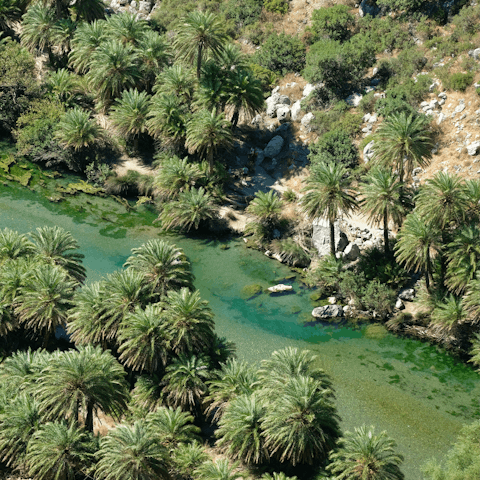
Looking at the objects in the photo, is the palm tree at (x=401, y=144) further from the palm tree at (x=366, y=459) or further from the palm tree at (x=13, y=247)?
the palm tree at (x=13, y=247)

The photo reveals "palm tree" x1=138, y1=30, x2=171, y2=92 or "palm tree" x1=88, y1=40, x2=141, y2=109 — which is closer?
"palm tree" x1=88, y1=40, x2=141, y2=109

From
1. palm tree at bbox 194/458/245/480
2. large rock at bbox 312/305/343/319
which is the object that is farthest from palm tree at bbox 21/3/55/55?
palm tree at bbox 194/458/245/480

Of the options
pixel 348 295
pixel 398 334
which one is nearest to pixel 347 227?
pixel 348 295

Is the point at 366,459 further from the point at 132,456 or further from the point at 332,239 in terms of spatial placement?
the point at 332,239

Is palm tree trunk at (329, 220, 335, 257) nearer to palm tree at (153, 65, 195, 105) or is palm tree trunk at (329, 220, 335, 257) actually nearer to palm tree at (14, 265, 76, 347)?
palm tree at (153, 65, 195, 105)

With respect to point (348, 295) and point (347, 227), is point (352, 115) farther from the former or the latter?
point (348, 295)

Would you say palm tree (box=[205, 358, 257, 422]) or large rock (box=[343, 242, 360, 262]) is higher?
large rock (box=[343, 242, 360, 262])

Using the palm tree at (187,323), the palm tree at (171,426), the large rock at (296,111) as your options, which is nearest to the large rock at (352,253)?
the palm tree at (187,323)

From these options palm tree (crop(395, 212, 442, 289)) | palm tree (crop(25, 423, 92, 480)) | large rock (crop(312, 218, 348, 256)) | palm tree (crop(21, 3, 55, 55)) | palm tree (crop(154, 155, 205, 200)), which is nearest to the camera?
palm tree (crop(25, 423, 92, 480))
